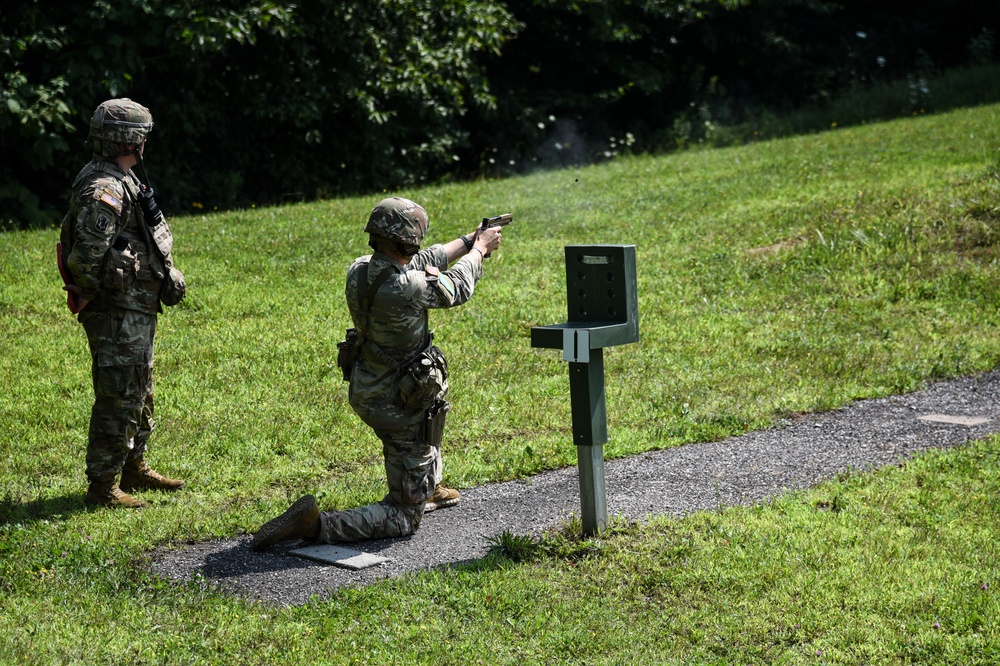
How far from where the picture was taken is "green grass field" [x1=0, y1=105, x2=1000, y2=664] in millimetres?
5055

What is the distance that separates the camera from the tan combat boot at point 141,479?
23.6 feet

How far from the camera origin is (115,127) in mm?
6562

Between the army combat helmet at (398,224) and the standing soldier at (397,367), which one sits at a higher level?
the army combat helmet at (398,224)

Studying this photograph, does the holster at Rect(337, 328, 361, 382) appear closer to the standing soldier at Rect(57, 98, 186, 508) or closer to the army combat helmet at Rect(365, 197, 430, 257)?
the army combat helmet at Rect(365, 197, 430, 257)

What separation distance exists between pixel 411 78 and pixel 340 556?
47.2ft

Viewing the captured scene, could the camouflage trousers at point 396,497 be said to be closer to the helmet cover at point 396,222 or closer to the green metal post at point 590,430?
the green metal post at point 590,430

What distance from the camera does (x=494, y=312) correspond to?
1109 cm

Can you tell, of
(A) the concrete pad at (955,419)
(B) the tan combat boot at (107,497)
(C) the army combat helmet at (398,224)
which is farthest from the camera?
(A) the concrete pad at (955,419)

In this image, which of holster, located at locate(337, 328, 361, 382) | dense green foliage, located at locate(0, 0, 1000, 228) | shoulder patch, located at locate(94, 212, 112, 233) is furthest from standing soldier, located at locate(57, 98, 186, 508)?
dense green foliage, located at locate(0, 0, 1000, 228)

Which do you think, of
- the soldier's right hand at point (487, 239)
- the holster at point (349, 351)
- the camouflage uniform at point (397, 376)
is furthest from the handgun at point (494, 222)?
the holster at point (349, 351)

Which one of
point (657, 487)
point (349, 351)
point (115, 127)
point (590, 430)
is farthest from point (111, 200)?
point (657, 487)

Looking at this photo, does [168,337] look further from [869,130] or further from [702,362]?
[869,130]

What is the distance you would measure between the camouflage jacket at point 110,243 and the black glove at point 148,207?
0.09 feet

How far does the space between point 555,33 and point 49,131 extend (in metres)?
11.0
